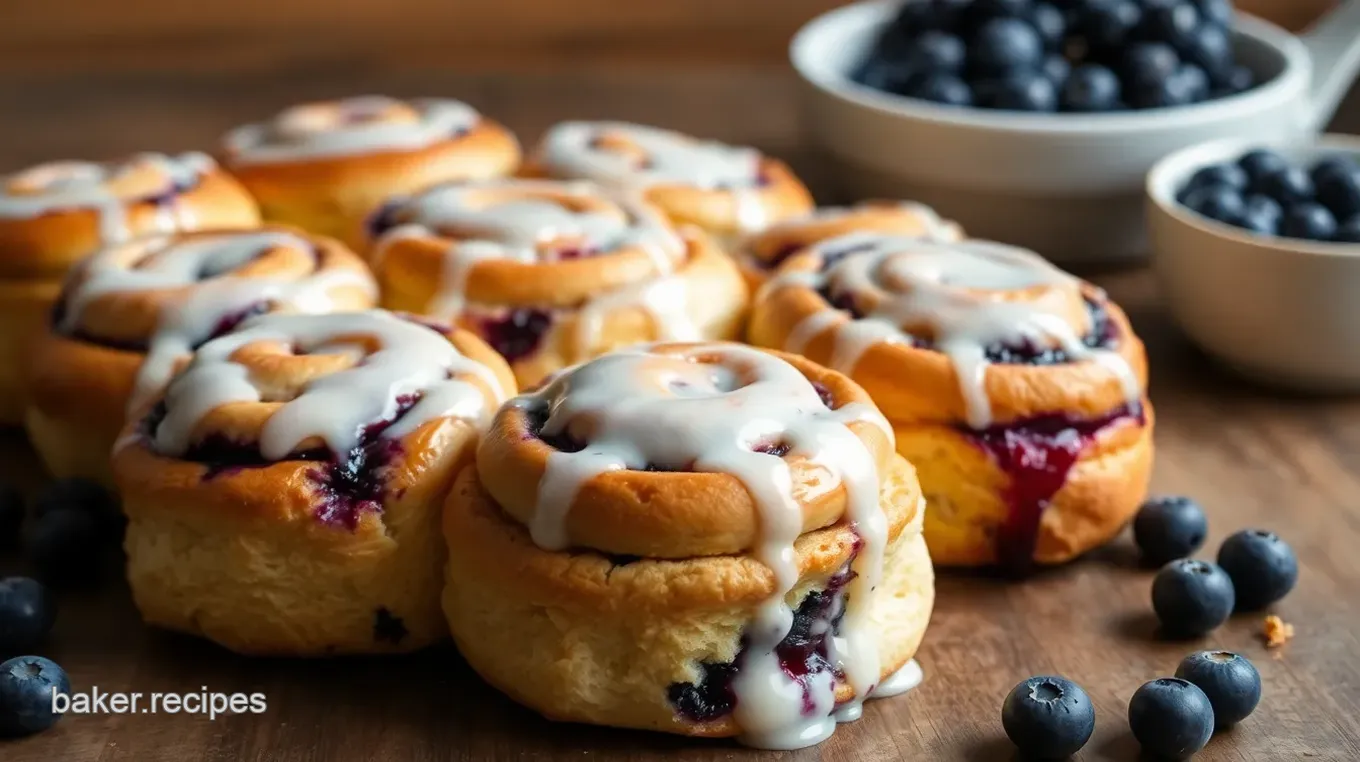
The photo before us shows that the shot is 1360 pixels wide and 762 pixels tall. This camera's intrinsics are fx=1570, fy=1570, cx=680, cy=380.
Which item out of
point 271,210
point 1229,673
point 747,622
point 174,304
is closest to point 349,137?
point 271,210

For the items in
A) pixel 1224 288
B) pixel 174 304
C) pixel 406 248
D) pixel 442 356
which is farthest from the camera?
pixel 1224 288

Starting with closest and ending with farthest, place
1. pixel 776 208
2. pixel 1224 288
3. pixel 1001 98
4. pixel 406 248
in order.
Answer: pixel 406 248
pixel 1224 288
pixel 776 208
pixel 1001 98

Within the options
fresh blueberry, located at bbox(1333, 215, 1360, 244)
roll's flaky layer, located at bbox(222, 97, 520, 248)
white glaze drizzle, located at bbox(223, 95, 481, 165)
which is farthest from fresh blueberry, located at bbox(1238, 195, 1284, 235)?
white glaze drizzle, located at bbox(223, 95, 481, 165)

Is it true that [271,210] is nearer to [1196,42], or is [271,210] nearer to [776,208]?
[776,208]

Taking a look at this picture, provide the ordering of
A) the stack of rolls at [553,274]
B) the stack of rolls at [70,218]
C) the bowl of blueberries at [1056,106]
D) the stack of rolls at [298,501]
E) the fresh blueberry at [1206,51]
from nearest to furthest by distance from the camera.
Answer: the stack of rolls at [298,501] < the stack of rolls at [553,274] < the stack of rolls at [70,218] < the bowl of blueberries at [1056,106] < the fresh blueberry at [1206,51]

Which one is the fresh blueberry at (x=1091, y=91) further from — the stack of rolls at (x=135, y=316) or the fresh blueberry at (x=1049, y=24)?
the stack of rolls at (x=135, y=316)

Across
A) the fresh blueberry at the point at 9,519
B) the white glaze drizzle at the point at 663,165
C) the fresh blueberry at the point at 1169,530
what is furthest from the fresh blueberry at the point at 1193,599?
the fresh blueberry at the point at 9,519

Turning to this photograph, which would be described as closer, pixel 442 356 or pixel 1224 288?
pixel 442 356
